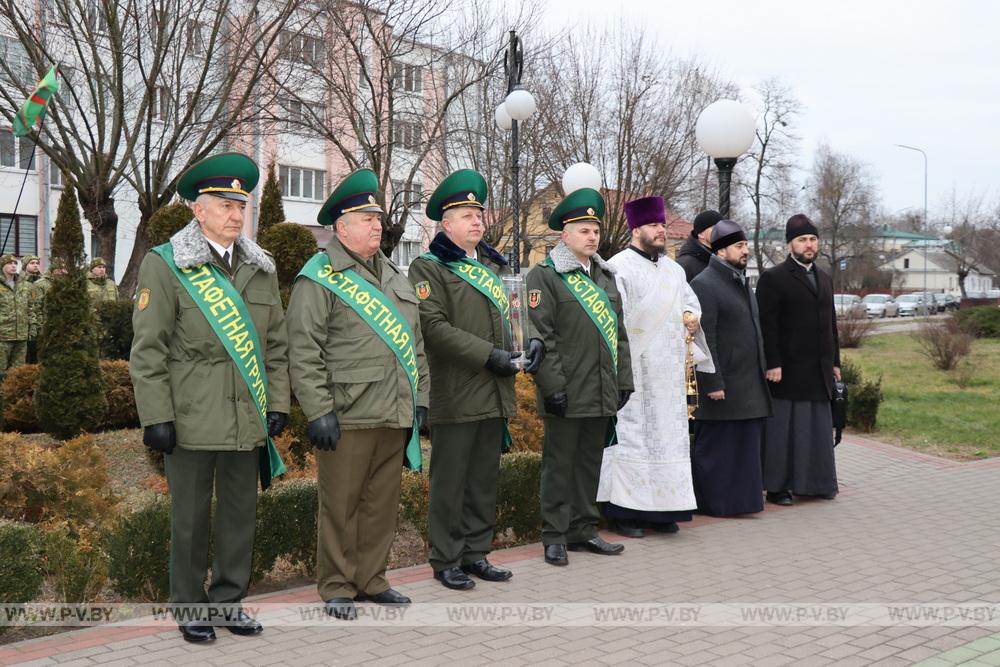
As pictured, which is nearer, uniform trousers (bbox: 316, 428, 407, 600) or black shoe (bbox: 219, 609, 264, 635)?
black shoe (bbox: 219, 609, 264, 635)

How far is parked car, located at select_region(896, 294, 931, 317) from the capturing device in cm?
5474

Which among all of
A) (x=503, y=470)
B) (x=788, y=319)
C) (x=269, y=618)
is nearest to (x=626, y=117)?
(x=788, y=319)

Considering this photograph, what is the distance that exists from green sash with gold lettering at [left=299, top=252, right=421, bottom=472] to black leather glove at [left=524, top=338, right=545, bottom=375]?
81 centimetres

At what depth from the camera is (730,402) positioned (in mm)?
7328

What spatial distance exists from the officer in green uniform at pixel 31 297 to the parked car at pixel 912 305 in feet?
159

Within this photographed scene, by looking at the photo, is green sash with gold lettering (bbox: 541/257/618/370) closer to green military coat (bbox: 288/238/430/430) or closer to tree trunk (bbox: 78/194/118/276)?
green military coat (bbox: 288/238/430/430)

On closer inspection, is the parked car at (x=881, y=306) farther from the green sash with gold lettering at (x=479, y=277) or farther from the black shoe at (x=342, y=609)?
the black shoe at (x=342, y=609)

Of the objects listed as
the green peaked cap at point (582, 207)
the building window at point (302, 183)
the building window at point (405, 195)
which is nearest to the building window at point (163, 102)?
the building window at point (405, 195)

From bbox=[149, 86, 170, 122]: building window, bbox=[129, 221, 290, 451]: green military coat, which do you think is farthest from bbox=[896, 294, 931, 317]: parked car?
bbox=[129, 221, 290, 451]: green military coat

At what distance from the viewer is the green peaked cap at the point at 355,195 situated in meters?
5.04

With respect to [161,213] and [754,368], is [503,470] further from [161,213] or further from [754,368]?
[161,213]

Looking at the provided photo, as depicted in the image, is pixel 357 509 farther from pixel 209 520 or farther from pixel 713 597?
pixel 713 597

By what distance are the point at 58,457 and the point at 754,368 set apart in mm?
4830

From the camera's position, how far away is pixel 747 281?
7.64 m
